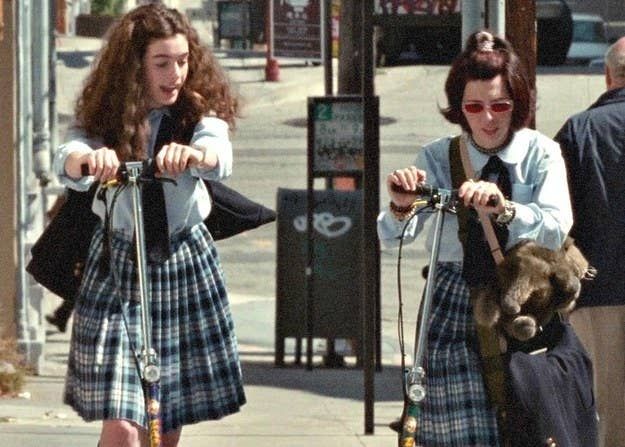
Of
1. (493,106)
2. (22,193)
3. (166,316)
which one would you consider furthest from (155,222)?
(22,193)

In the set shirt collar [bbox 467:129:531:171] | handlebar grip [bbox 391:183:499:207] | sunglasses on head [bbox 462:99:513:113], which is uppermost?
sunglasses on head [bbox 462:99:513:113]

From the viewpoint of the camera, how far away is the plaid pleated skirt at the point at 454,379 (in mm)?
4922

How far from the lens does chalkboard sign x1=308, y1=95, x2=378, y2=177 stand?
10.1 m

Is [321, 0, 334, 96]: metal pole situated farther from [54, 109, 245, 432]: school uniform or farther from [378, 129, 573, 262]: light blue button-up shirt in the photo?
[378, 129, 573, 262]: light blue button-up shirt

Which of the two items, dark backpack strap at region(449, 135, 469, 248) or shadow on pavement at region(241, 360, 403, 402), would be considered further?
shadow on pavement at region(241, 360, 403, 402)

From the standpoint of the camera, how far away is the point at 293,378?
409 inches

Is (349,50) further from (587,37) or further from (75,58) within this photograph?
(587,37)

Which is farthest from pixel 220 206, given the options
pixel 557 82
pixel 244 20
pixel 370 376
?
pixel 244 20

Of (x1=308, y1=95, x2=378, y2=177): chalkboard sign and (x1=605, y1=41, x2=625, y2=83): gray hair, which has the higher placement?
(x1=605, y1=41, x2=625, y2=83): gray hair

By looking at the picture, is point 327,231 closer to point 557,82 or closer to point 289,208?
point 289,208

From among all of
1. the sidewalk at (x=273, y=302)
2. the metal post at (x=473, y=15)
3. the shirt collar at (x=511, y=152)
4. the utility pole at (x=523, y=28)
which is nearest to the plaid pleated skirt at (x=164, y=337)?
the sidewalk at (x=273, y=302)

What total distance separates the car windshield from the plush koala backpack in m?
32.3

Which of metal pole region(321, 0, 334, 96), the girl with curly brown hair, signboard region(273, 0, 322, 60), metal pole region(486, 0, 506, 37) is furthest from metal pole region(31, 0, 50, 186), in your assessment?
the girl with curly brown hair

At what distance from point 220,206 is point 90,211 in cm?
40
